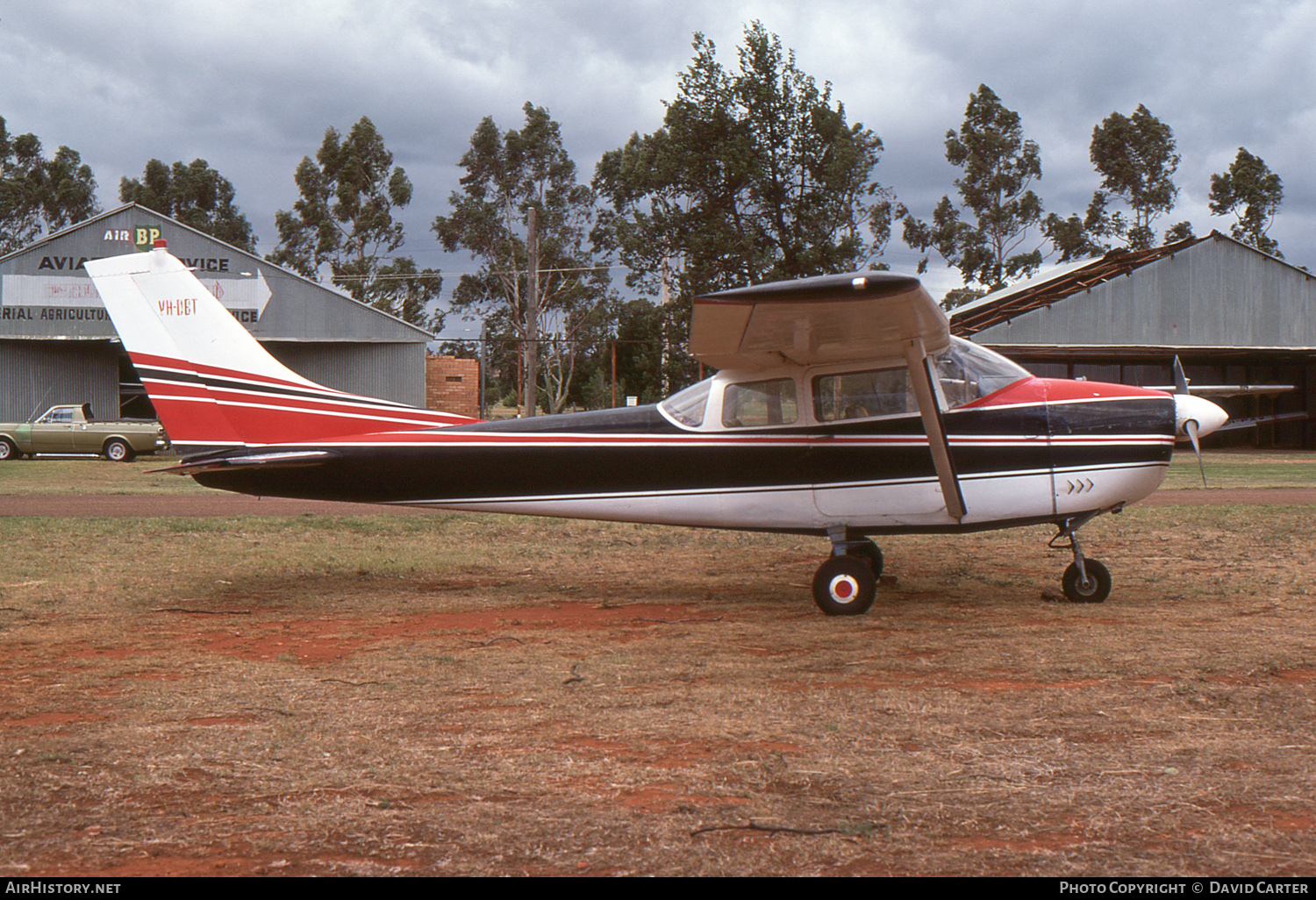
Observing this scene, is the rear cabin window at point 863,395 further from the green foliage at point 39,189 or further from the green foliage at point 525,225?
the green foliage at point 39,189

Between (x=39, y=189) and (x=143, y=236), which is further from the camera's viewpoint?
(x=39, y=189)

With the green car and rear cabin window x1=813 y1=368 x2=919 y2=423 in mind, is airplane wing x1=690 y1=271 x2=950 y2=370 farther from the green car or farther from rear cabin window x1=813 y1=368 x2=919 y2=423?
the green car

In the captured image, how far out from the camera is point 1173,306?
3350cm

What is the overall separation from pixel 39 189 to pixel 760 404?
70.6 metres

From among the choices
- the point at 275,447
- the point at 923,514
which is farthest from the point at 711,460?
the point at 275,447

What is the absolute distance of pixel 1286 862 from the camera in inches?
114

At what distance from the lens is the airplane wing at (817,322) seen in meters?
5.62

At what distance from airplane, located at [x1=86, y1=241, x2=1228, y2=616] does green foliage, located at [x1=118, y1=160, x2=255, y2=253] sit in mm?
61703

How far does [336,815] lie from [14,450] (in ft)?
98.8

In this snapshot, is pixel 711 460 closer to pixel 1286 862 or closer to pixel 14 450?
pixel 1286 862

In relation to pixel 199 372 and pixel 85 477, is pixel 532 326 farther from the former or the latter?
pixel 199 372

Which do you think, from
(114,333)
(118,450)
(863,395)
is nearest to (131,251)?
(114,333)

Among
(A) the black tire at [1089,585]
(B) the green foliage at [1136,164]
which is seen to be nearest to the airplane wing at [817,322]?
(A) the black tire at [1089,585]

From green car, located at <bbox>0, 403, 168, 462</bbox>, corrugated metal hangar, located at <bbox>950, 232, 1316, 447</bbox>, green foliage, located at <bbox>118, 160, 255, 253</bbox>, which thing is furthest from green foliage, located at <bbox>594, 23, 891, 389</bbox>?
green foliage, located at <bbox>118, 160, 255, 253</bbox>
